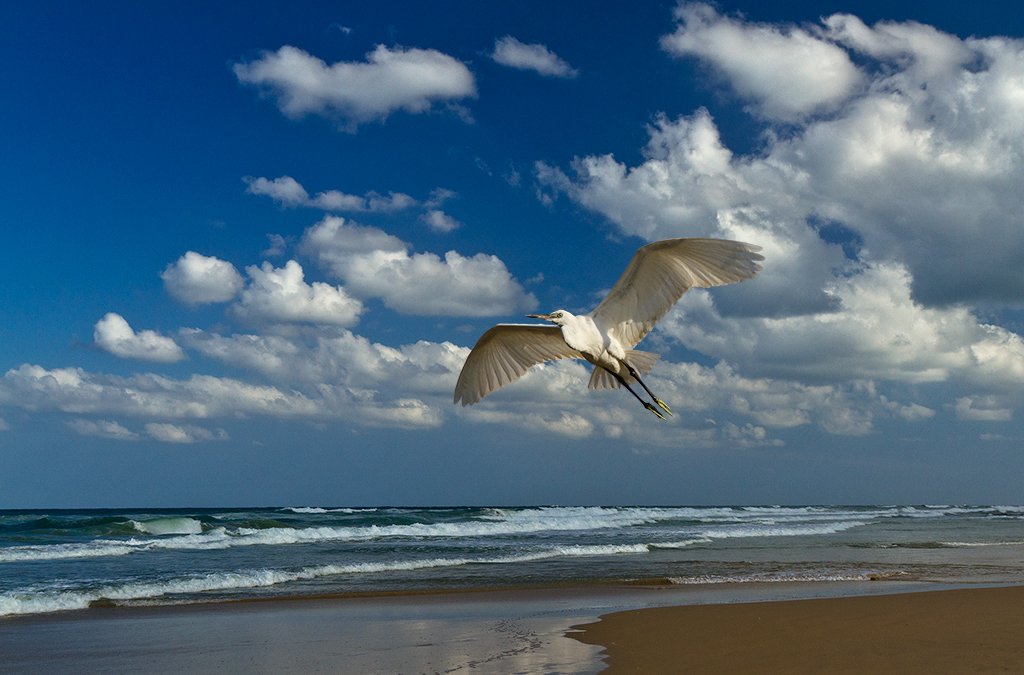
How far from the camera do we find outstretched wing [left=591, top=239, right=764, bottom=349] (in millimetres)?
6742

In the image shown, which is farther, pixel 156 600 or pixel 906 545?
pixel 906 545

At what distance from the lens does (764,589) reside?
9.15m

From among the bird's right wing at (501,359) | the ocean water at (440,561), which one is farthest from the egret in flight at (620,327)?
the ocean water at (440,561)

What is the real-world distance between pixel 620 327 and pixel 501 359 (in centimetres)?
149

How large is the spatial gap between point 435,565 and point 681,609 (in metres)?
6.09

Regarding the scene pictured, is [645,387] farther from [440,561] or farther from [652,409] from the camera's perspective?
[440,561]

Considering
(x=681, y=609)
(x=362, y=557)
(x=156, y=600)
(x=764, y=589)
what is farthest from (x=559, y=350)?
(x=362, y=557)

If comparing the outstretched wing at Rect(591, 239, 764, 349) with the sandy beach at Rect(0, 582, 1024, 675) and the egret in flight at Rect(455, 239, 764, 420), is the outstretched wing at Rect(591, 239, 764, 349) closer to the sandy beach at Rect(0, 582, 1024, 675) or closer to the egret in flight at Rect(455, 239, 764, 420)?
the egret in flight at Rect(455, 239, 764, 420)

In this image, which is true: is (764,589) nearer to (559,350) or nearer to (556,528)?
(559,350)

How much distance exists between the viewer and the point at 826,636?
5.69 m

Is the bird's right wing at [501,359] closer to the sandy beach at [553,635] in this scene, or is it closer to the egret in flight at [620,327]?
the egret in flight at [620,327]

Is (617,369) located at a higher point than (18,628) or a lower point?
higher

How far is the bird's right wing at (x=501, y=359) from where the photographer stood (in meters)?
8.22

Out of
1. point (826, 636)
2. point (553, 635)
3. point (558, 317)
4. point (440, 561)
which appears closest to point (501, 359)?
point (558, 317)
